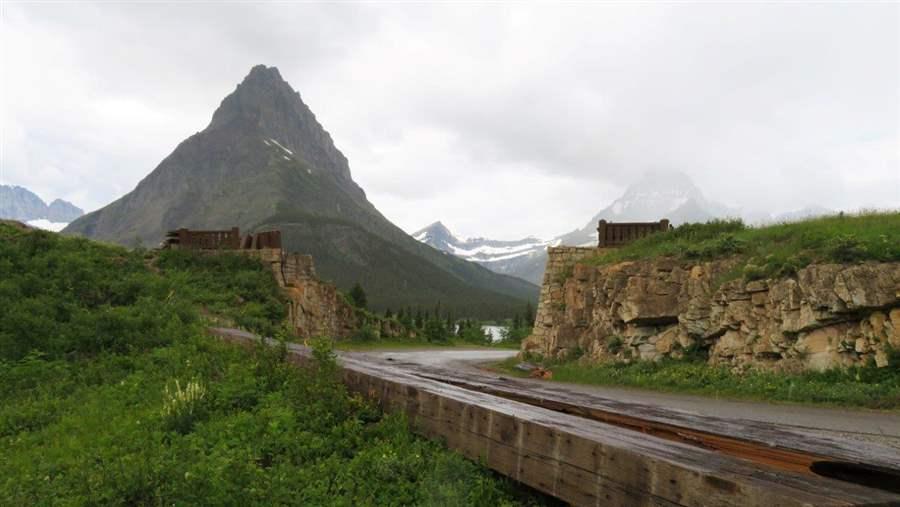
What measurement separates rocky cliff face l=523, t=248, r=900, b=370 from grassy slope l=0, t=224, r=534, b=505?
1119cm

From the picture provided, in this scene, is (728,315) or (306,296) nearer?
(728,315)

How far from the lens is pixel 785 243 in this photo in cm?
1612

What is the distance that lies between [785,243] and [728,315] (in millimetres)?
2698

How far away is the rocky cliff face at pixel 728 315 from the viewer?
42.0ft

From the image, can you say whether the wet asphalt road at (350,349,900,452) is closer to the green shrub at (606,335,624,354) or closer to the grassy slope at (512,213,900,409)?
the grassy slope at (512,213,900,409)

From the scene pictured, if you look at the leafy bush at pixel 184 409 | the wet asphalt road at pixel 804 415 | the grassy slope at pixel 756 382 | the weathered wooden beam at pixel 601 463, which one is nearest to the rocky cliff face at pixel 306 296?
the grassy slope at pixel 756 382

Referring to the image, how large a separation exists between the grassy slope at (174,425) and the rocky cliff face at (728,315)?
1119cm

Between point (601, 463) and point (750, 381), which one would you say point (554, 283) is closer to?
point (750, 381)

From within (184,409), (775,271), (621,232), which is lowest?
(184,409)

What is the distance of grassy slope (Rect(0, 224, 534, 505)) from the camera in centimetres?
513

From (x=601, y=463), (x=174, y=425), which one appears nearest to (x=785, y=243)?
(x=601, y=463)

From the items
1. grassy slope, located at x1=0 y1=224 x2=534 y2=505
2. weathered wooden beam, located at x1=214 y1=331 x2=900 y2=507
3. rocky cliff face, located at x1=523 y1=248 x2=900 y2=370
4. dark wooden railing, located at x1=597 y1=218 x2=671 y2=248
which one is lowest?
grassy slope, located at x1=0 y1=224 x2=534 y2=505

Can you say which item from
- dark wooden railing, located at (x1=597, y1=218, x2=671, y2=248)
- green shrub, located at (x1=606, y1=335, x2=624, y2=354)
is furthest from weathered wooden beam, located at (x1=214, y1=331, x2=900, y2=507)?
dark wooden railing, located at (x1=597, y1=218, x2=671, y2=248)

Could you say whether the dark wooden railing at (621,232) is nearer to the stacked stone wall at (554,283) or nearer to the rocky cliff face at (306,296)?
the stacked stone wall at (554,283)
